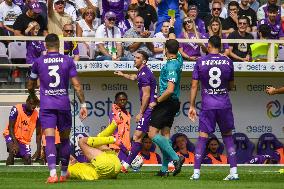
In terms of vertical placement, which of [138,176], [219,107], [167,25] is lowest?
[138,176]

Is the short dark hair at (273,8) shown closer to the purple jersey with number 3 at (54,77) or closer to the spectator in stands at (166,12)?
the spectator in stands at (166,12)

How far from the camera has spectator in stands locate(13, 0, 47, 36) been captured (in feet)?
80.6

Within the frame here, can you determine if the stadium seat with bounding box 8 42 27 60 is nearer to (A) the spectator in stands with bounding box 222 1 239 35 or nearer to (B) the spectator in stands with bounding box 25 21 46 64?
(B) the spectator in stands with bounding box 25 21 46 64

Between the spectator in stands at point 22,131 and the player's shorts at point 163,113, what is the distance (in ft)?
16.5

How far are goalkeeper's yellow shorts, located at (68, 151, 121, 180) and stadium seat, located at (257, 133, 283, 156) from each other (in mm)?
7733

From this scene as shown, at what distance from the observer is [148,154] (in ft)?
76.5

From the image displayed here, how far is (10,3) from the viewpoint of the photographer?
25.6 meters

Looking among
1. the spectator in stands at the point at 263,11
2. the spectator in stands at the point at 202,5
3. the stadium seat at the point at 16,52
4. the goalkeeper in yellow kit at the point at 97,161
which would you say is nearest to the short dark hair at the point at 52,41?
the goalkeeper in yellow kit at the point at 97,161

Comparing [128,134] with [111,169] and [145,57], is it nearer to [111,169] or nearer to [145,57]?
[145,57]

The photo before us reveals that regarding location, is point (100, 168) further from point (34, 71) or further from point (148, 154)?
point (148, 154)

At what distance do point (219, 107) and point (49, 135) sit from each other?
8.92 ft

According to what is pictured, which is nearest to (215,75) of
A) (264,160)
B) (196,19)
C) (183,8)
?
(264,160)

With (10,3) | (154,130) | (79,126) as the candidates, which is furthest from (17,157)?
(154,130)

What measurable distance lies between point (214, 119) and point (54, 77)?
2.65 metres
